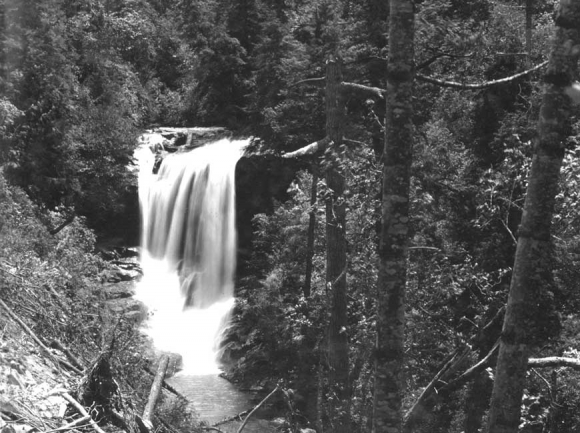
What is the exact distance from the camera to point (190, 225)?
30188 millimetres

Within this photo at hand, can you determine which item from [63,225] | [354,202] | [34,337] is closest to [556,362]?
[34,337]

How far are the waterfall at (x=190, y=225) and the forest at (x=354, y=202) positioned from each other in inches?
33.2

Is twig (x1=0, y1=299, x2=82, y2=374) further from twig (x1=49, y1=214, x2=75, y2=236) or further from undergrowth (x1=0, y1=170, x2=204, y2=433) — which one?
twig (x1=49, y1=214, x2=75, y2=236)

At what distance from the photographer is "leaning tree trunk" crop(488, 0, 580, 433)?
13.6 ft

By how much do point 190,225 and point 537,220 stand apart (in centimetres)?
2643

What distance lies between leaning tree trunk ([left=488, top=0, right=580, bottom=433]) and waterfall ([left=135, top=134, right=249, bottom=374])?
81.1ft

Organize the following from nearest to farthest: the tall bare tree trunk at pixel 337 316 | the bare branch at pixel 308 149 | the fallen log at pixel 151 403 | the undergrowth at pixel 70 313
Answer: the fallen log at pixel 151 403, the bare branch at pixel 308 149, the undergrowth at pixel 70 313, the tall bare tree trunk at pixel 337 316

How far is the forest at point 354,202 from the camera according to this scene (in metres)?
4.85

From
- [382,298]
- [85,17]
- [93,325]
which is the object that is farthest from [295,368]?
[382,298]

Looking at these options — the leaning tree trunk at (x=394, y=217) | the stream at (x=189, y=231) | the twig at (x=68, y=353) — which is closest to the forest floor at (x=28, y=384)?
the twig at (x=68, y=353)

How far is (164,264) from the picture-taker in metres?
30.0

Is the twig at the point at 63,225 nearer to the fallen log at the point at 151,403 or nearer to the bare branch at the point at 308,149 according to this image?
the fallen log at the point at 151,403

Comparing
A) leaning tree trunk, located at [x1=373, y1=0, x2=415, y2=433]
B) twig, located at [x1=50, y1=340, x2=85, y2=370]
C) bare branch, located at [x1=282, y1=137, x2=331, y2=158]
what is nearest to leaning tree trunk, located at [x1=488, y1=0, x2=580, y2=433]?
leaning tree trunk, located at [x1=373, y1=0, x2=415, y2=433]

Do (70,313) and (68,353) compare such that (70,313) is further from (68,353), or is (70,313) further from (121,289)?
(121,289)
